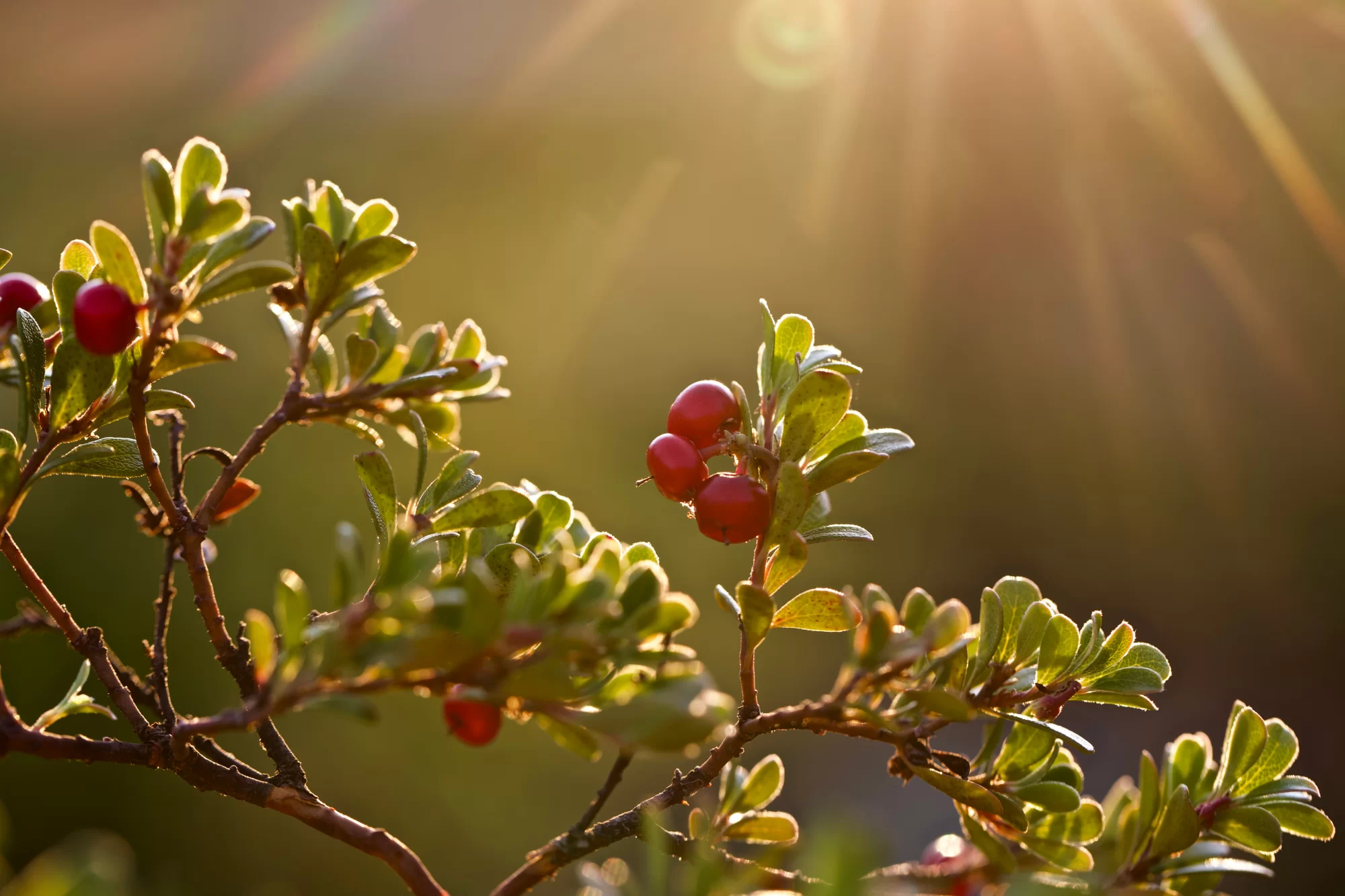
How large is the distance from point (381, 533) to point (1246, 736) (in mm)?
677

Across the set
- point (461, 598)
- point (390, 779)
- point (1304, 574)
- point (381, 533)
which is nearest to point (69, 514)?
point (390, 779)

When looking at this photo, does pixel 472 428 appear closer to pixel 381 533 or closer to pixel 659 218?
pixel 659 218

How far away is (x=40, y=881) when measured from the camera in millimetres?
336

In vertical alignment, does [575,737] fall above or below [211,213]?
below

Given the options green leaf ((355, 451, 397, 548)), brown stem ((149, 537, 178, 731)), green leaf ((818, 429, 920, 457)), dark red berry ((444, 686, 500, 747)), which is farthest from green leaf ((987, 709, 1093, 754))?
brown stem ((149, 537, 178, 731))

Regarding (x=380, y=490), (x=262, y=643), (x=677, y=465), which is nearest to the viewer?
(x=262, y=643)

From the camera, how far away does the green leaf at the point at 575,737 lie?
0.53 m

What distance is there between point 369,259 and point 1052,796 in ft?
1.94

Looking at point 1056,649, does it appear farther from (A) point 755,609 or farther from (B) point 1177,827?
(A) point 755,609

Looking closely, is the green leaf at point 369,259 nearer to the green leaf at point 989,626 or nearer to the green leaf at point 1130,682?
the green leaf at point 989,626

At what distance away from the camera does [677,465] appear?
77 cm

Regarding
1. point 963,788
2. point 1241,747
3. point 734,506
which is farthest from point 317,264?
point 1241,747

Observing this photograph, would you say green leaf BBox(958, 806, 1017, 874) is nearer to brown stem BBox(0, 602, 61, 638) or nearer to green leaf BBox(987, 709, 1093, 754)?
green leaf BBox(987, 709, 1093, 754)

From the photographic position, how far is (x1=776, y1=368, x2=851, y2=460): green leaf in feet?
2.16
